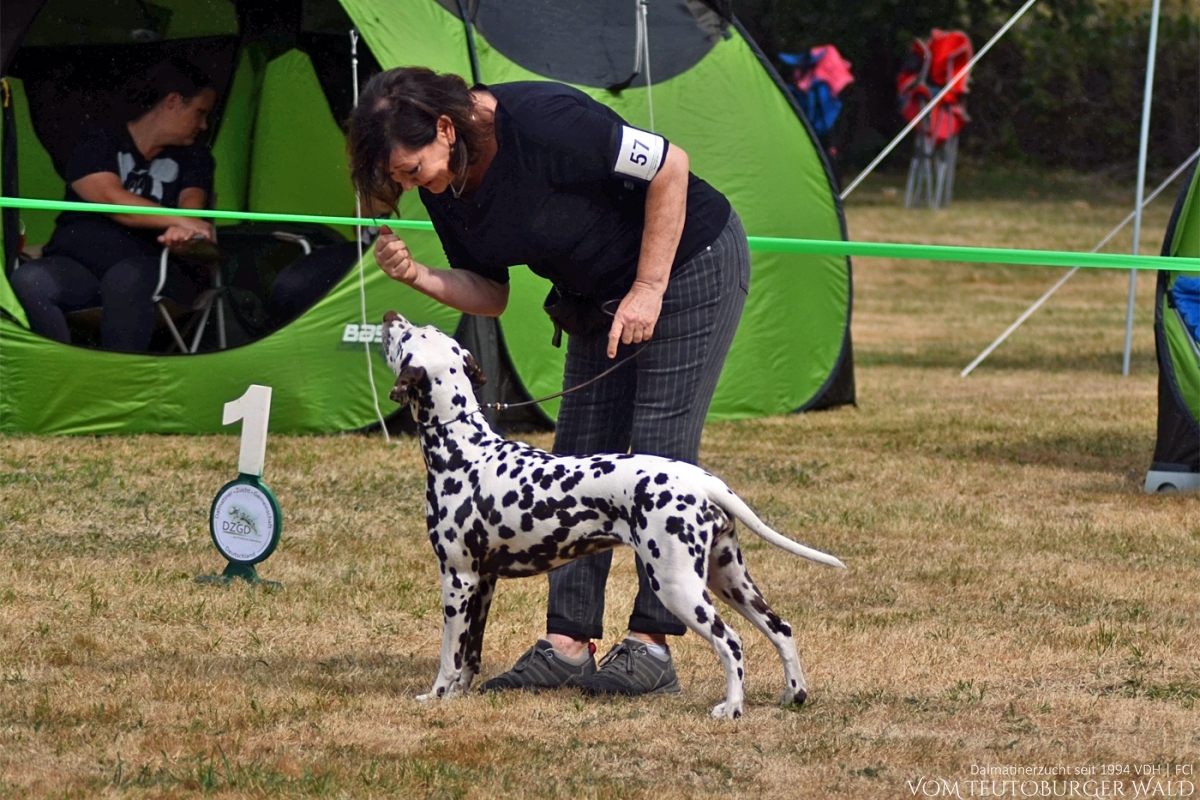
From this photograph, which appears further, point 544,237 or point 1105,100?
point 1105,100

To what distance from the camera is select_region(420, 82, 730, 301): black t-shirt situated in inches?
147

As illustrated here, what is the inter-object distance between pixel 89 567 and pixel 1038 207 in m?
18.5

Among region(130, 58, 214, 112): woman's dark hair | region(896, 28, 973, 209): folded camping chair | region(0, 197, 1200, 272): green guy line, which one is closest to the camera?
region(0, 197, 1200, 272): green guy line

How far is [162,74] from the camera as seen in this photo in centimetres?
837

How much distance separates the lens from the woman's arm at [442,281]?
3.73 metres

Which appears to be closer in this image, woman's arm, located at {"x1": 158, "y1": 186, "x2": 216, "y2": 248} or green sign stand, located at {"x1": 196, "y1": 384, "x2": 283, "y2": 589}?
green sign stand, located at {"x1": 196, "y1": 384, "x2": 283, "y2": 589}

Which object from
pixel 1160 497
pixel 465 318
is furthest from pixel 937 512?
pixel 465 318

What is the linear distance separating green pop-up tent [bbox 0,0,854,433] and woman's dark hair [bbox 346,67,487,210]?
4.13 metres

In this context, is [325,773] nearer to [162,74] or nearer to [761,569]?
[761,569]

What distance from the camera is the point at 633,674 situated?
13.2ft

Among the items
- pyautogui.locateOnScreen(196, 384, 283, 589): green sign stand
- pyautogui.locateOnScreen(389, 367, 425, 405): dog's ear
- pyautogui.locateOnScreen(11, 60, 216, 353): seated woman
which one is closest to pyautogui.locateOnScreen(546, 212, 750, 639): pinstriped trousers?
pyautogui.locateOnScreen(389, 367, 425, 405): dog's ear

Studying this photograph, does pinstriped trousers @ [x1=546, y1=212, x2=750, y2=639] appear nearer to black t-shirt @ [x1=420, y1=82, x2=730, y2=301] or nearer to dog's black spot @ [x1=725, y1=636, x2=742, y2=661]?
black t-shirt @ [x1=420, y1=82, x2=730, y2=301]

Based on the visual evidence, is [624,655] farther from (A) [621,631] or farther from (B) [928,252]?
(B) [928,252]

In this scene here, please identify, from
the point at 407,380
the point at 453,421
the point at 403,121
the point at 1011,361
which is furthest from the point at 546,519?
the point at 1011,361
